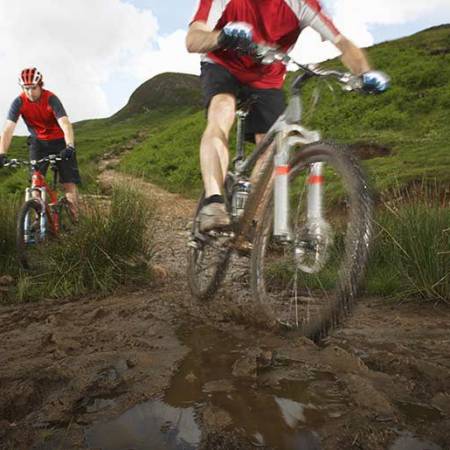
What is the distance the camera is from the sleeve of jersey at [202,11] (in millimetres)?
3195

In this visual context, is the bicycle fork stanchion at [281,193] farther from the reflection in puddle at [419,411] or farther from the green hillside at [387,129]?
the reflection in puddle at [419,411]

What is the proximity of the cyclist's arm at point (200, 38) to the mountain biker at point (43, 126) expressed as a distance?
347 cm

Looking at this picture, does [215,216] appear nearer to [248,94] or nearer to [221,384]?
[248,94]

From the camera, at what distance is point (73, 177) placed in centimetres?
681

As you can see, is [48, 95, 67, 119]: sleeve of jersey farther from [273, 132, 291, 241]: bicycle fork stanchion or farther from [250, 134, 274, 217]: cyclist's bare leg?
[273, 132, 291, 241]: bicycle fork stanchion

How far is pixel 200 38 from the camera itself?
300 centimetres

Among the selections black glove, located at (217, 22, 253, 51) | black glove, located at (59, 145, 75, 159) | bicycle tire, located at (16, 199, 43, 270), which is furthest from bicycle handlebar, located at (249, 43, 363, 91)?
black glove, located at (59, 145, 75, 159)

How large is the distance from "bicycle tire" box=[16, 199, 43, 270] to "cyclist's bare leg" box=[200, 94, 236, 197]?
2594 mm

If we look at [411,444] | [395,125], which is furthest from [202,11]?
[395,125]

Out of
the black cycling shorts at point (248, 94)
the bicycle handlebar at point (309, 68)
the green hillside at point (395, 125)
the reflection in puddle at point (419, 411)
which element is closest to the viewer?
the reflection in puddle at point (419, 411)

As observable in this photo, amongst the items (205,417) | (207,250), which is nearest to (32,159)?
(207,250)

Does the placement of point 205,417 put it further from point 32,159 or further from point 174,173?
point 174,173

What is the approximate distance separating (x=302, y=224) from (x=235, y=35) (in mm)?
1060

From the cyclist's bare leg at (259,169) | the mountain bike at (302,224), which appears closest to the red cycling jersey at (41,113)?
the cyclist's bare leg at (259,169)
